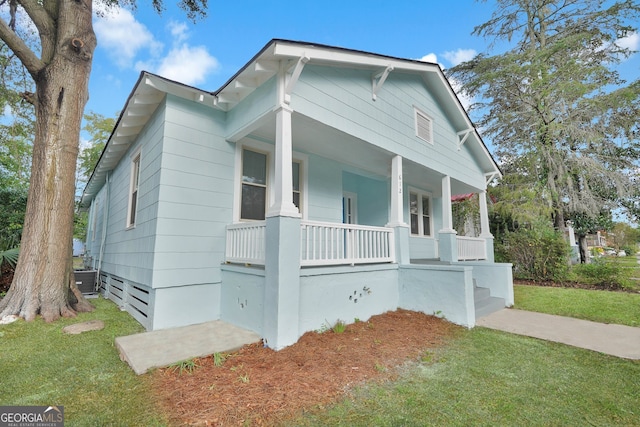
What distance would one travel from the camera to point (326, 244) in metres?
4.80

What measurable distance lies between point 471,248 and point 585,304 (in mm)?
2995

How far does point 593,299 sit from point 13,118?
2115cm

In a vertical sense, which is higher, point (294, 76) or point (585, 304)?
point (294, 76)

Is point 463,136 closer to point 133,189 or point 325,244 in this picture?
point 325,244

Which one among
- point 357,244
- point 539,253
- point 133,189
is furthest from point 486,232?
point 133,189

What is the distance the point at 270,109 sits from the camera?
15.1 ft

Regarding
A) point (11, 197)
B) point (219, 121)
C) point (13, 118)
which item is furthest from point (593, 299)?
point (13, 118)

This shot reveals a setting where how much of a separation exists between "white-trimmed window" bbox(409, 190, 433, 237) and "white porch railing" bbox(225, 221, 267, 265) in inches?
277

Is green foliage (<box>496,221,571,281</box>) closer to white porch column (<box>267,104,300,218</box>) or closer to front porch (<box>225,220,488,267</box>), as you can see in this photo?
front porch (<box>225,220,488,267</box>)

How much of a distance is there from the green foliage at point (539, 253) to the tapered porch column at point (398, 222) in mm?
6866

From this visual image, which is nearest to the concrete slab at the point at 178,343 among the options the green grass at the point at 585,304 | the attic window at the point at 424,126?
the attic window at the point at 424,126

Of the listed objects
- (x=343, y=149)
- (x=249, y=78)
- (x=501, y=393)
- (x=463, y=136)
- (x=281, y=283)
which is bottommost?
(x=501, y=393)

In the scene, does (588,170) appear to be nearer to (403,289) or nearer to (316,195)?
(403,289)

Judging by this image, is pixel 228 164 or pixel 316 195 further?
pixel 316 195
